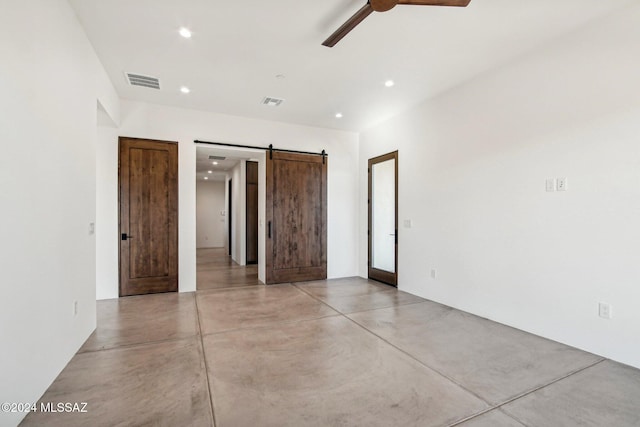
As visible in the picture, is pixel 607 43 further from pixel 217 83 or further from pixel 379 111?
pixel 217 83

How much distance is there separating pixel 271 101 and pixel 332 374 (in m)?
3.90

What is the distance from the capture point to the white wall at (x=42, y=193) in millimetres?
1741

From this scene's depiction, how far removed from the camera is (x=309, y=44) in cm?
320

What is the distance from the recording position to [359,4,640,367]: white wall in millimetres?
2654

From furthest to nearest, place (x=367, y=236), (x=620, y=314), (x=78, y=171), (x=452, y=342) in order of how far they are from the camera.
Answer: (x=367, y=236) < (x=452, y=342) < (x=78, y=171) < (x=620, y=314)

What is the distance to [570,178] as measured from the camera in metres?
2.99

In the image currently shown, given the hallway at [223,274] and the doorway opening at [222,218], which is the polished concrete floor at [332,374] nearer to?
the hallway at [223,274]

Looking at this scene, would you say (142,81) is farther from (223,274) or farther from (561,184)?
(561,184)

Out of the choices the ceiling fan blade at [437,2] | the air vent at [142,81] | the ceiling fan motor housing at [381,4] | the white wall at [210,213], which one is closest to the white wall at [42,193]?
the air vent at [142,81]

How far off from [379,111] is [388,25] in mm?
2401

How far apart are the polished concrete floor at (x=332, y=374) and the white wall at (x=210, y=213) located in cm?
840

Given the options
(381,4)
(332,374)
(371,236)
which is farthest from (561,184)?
(371,236)

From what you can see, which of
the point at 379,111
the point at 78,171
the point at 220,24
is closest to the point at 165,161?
the point at 78,171

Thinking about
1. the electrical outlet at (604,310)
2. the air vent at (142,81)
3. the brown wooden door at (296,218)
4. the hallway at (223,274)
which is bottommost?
→ the hallway at (223,274)
